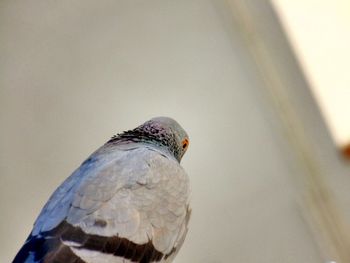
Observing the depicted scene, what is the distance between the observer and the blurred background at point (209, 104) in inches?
55.3

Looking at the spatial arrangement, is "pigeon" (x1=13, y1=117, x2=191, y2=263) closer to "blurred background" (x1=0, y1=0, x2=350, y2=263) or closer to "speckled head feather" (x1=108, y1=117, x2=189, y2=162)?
"speckled head feather" (x1=108, y1=117, x2=189, y2=162)

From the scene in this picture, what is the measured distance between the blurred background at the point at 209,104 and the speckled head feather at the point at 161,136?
37 centimetres

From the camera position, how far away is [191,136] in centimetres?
148

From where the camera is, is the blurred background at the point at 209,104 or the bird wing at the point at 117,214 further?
the blurred background at the point at 209,104

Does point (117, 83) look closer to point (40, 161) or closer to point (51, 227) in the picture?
point (40, 161)

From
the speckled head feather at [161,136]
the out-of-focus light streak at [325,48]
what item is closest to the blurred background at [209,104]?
the out-of-focus light streak at [325,48]

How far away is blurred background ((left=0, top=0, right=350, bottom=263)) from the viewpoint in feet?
4.61

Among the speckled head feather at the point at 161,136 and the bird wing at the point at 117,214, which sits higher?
the speckled head feather at the point at 161,136

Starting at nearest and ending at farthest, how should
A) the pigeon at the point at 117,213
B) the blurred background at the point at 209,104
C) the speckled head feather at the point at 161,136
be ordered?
the pigeon at the point at 117,213 < the speckled head feather at the point at 161,136 < the blurred background at the point at 209,104

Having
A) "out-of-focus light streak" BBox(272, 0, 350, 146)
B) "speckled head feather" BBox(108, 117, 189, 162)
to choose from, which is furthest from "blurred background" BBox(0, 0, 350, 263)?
"speckled head feather" BBox(108, 117, 189, 162)

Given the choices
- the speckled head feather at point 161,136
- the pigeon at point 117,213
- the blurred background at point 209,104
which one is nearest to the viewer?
the pigeon at point 117,213

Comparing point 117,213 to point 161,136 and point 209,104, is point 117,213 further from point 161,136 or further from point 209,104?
point 209,104

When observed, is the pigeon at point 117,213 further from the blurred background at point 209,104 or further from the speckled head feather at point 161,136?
the blurred background at point 209,104

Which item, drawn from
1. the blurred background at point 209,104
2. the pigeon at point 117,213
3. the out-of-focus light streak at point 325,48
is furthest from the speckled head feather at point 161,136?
the out-of-focus light streak at point 325,48
